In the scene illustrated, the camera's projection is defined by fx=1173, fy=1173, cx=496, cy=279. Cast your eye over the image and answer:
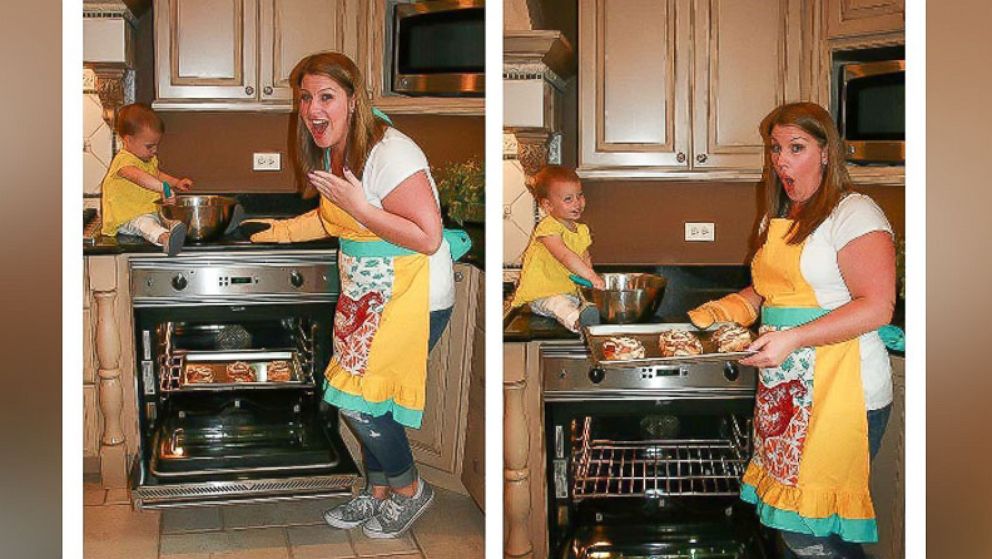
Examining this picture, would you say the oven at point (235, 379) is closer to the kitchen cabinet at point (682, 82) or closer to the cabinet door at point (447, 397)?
the cabinet door at point (447, 397)

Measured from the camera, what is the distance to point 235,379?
7.52ft

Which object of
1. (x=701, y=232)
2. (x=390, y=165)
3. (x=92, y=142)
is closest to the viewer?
(x=92, y=142)

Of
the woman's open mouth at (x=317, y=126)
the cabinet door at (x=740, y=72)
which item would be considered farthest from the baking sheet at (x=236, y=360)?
the cabinet door at (x=740, y=72)

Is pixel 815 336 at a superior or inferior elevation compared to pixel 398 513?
superior

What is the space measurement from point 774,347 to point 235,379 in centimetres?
107

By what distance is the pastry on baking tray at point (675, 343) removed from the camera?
7.77 feet

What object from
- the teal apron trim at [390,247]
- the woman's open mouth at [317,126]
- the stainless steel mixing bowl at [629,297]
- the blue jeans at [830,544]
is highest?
the woman's open mouth at [317,126]

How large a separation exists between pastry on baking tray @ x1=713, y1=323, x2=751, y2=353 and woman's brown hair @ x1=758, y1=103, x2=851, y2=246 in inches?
7.1

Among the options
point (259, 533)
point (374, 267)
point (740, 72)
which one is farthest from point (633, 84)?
point (259, 533)

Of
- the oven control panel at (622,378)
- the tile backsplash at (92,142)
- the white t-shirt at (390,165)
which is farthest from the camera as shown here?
the oven control panel at (622,378)

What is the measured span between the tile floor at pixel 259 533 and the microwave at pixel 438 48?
808 mm

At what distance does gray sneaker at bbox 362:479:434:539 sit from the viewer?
232cm

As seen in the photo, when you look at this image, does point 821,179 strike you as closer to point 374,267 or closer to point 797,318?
point 797,318

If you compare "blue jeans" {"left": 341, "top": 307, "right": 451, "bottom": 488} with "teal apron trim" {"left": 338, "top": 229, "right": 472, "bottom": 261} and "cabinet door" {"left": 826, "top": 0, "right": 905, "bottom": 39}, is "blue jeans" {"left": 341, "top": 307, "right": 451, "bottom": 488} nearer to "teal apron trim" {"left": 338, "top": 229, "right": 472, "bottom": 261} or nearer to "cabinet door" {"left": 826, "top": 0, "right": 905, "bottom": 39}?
"teal apron trim" {"left": 338, "top": 229, "right": 472, "bottom": 261}
